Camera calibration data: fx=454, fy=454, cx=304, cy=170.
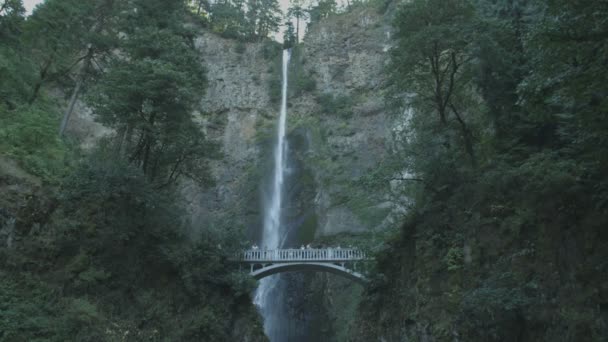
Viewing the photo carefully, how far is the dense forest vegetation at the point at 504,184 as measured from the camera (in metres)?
7.93

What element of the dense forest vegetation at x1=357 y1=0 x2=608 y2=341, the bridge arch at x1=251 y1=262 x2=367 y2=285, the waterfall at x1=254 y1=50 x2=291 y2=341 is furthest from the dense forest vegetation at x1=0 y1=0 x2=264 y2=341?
the waterfall at x1=254 y1=50 x2=291 y2=341

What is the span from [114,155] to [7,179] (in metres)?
3.64

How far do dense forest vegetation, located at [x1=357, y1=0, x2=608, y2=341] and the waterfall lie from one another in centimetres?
1117

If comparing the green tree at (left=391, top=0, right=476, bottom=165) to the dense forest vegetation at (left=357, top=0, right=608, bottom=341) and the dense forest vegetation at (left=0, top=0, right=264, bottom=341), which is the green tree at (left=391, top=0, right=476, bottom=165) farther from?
the dense forest vegetation at (left=0, top=0, right=264, bottom=341)

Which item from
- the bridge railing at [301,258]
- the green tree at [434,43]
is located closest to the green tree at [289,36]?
the bridge railing at [301,258]

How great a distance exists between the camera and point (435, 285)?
13.5 m

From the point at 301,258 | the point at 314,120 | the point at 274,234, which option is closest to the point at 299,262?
the point at 301,258

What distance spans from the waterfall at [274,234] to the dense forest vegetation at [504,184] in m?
11.2

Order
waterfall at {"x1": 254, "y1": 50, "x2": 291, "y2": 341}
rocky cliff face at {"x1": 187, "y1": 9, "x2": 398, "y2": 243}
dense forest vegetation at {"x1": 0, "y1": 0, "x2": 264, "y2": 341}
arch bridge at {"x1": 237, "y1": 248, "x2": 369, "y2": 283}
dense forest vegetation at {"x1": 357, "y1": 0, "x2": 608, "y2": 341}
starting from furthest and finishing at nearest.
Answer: rocky cliff face at {"x1": 187, "y1": 9, "x2": 398, "y2": 243} → waterfall at {"x1": 254, "y1": 50, "x2": 291, "y2": 341} → arch bridge at {"x1": 237, "y1": 248, "x2": 369, "y2": 283} → dense forest vegetation at {"x1": 0, "y1": 0, "x2": 264, "y2": 341} → dense forest vegetation at {"x1": 357, "y1": 0, "x2": 608, "y2": 341}

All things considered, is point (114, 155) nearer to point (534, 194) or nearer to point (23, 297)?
point (23, 297)

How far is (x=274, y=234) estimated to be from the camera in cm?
3048

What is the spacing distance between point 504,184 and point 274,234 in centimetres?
2027

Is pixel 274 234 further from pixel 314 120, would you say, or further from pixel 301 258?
pixel 314 120

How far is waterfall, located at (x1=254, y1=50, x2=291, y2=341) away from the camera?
1082 inches
